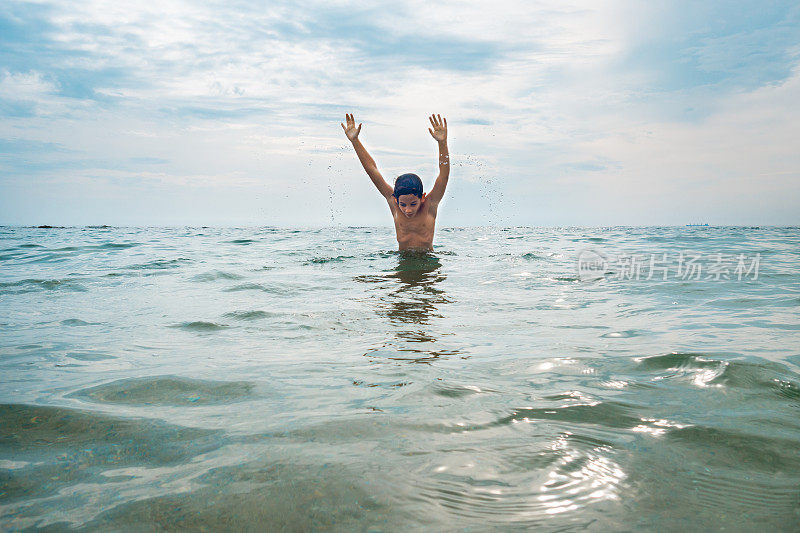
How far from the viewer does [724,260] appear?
8773 millimetres

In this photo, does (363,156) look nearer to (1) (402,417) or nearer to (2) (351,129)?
(2) (351,129)

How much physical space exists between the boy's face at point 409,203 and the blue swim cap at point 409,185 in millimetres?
59

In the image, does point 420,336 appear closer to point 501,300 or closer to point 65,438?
point 501,300

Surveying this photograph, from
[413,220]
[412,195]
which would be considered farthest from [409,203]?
[413,220]

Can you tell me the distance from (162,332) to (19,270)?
5876 mm

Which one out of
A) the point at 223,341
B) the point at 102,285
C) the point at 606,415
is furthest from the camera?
the point at 102,285

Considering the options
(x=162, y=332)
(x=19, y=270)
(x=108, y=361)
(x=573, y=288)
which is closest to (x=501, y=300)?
(x=573, y=288)

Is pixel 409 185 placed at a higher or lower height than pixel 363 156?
lower

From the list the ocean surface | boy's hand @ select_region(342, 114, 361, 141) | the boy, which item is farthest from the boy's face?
the ocean surface

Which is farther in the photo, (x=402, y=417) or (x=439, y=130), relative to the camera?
(x=439, y=130)

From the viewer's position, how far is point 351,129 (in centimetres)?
827

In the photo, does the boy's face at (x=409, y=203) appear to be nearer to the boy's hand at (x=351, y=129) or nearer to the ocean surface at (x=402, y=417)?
the boy's hand at (x=351, y=129)

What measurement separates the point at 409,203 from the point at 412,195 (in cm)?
17

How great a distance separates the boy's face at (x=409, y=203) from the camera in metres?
7.89
